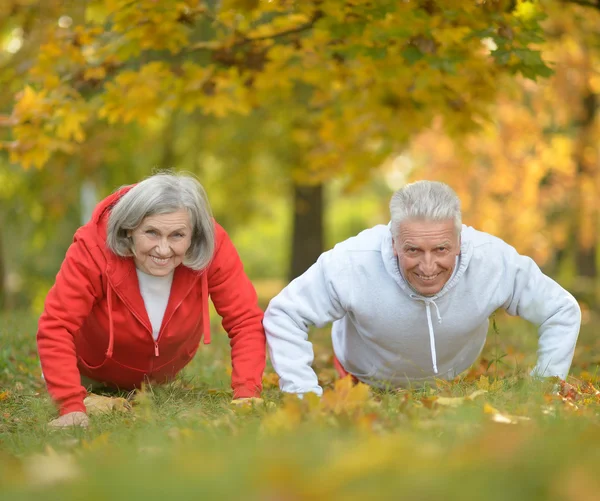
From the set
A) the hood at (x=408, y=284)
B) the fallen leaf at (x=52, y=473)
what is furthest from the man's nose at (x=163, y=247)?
the fallen leaf at (x=52, y=473)

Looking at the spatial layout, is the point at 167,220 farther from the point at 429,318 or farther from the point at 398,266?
the point at 429,318

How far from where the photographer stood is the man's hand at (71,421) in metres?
3.71

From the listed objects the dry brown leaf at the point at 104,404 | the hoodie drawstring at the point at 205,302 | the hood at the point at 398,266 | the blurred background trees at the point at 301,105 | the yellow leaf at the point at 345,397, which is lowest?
the dry brown leaf at the point at 104,404

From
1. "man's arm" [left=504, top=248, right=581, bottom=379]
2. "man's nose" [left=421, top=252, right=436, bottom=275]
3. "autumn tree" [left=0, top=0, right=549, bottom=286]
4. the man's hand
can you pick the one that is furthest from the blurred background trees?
the man's hand

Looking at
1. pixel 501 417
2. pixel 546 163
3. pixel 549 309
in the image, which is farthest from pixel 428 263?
pixel 546 163

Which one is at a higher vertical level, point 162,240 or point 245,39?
point 245,39

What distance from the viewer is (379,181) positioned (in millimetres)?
33688

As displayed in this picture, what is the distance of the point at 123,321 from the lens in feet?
14.0

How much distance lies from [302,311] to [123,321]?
0.95m

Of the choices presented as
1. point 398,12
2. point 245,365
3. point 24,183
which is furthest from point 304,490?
point 24,183

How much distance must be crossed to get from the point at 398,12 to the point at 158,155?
9454 millimetres

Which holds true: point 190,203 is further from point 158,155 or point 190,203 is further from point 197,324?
point 158,155

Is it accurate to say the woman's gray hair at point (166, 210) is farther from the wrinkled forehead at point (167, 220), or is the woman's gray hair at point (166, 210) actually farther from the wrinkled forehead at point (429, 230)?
the wrinkled forehead at point (429, 230)

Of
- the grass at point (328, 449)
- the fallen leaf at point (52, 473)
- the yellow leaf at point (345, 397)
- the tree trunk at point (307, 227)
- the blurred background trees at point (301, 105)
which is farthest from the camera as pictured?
the tree trunk at point (307, 227)
